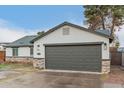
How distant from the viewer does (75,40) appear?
51.1ft

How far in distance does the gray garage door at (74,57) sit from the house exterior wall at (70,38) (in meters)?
0.45

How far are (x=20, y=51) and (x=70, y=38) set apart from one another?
9.30m

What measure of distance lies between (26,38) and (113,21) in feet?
43.4

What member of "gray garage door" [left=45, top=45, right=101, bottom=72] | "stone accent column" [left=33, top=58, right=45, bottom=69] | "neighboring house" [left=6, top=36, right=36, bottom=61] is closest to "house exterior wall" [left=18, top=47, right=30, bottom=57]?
"neighboring house" [left=6, top=36, right=36, bottom=61]

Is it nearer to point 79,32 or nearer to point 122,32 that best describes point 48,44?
point 79,32

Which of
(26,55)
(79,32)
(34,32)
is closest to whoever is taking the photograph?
(79,32)

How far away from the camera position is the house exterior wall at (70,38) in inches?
580

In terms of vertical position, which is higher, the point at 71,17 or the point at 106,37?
the point at 71,17

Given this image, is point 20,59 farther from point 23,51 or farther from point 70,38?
point 70,38

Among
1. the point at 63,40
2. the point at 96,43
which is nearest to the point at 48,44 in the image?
the point at 63,40

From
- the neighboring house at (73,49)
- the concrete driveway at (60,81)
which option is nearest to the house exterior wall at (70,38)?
the neighboring house at (73,49)

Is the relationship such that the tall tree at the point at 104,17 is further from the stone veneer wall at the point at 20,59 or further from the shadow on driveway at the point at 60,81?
the shadow on driveway at the point at 60,81

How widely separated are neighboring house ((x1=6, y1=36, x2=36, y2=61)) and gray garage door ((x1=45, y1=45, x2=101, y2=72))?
20.9 ft

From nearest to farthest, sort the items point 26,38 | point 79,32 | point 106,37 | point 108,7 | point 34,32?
point 106,37 < point 79,32 < point 26,38 < point 108,7 < point 34,32
